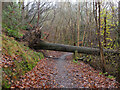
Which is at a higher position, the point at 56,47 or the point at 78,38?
the point at 78,38

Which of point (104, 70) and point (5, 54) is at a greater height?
point (5, 54)

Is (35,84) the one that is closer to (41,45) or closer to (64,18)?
(41,45)

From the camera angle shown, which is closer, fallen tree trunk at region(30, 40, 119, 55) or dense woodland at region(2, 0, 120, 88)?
dense woodland at region(2, 0, 120, 88)

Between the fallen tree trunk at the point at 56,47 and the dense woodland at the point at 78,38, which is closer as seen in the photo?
the dense woodland at the point at 78,38

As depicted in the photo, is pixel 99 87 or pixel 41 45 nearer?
pixel 99 87

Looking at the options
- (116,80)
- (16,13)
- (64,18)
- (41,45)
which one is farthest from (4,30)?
(64,18)

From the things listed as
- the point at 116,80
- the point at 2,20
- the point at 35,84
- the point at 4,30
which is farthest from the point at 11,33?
the point at 116,80

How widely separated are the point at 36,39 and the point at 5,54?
20.8ft

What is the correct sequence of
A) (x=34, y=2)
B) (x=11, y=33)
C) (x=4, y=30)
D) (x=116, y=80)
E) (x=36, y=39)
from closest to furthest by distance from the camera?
(x=116, y=80)
(x=4, y=30)
(x=11, y=33)
(x=36, y=39)
(x=34, y=2)

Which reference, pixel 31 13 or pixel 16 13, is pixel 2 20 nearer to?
pixel 16 13

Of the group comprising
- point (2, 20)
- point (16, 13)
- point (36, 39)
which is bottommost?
point (36, 39)

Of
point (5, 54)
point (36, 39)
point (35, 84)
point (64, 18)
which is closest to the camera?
point (35, 84)

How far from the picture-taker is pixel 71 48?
43.3 feet

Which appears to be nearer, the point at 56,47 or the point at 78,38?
the point at 56,47
